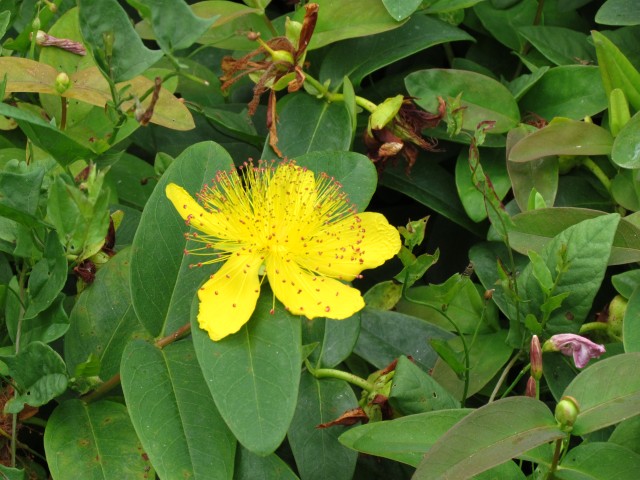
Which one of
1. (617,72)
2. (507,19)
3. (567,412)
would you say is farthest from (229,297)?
(507,19)

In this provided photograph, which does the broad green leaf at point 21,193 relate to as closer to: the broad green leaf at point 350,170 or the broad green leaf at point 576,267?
the broad green leaf at point 350,170

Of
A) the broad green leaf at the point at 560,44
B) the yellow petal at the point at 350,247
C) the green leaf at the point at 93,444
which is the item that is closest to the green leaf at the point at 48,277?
the green leaf at the point at 93,444

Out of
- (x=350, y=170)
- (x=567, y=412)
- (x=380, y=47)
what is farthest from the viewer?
(x=380, y=47)

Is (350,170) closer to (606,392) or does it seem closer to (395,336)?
(395,336)

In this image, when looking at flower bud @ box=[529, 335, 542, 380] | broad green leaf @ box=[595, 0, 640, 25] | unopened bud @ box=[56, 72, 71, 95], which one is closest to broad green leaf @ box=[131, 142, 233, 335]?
unopened bud @ box=[56, 72, 71, 95]

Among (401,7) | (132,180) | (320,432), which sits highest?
(401,7)

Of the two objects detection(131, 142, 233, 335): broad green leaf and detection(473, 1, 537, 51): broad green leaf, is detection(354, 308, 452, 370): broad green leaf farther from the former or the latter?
detection(473, 1, 537, 51): broad green leaf
